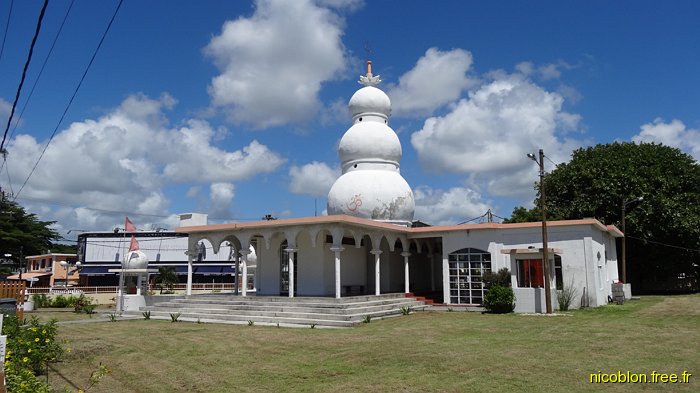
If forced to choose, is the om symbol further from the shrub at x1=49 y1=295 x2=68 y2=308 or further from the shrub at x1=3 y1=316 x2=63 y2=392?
the shrub at x1=49 y1=295 x2=68 y2=308

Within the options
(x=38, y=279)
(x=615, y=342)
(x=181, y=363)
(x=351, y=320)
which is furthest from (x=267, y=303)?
(x=38, y=279)

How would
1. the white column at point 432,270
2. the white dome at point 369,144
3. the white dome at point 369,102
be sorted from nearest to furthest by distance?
the white dome at point 369,144
the white column at point 432,270
the white dome at point 369,102

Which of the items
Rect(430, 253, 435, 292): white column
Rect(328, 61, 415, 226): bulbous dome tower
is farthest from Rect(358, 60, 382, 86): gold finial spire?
Rect(430, 253, 435, 292): white column

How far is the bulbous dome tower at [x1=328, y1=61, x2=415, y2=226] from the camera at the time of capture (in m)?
26.5

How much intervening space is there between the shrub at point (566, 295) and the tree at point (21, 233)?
41.1 m

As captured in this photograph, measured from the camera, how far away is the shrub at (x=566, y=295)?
2163cm

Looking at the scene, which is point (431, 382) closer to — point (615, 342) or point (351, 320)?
point (615, 342)

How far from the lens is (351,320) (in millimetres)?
17828

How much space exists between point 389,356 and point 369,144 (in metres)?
17.9

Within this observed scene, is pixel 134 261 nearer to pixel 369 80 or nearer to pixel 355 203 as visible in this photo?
pixel 355 203

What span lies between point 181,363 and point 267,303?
31.6 ft

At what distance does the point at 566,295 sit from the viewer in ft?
72.5

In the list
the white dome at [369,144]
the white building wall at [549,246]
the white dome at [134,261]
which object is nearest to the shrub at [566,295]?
the white building wall at [549,246]

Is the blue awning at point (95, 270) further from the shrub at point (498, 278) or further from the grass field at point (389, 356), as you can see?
the shrub at point (498, 278)
